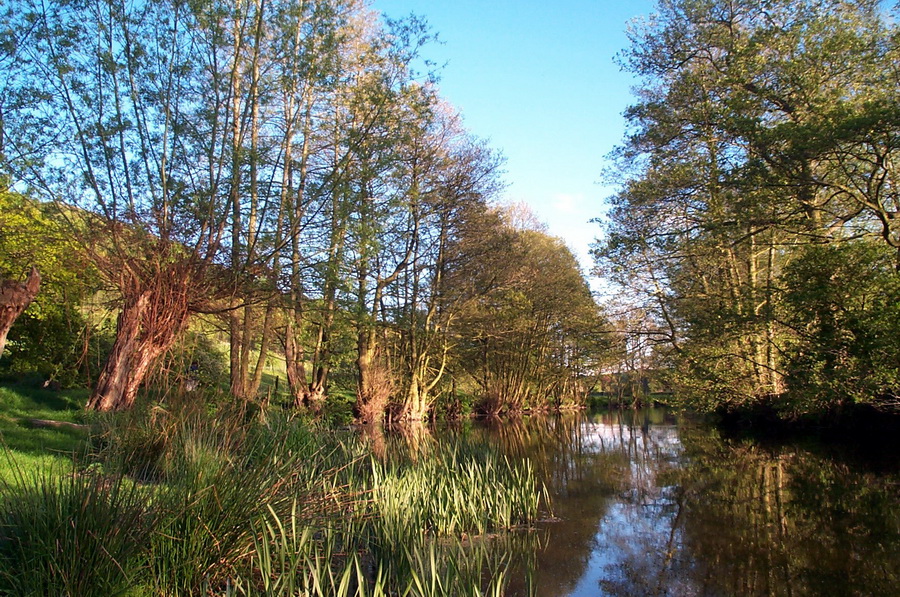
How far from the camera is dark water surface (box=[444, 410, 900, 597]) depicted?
548cm

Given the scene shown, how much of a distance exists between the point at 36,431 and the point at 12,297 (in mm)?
2086

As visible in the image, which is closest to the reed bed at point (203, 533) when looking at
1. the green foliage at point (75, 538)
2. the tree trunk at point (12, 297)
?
the green foliage at point (75, 538)

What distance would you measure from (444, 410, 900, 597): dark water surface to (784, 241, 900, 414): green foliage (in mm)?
1509

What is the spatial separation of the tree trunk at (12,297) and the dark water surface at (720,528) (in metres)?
6.82

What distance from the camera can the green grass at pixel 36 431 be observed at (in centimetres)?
604

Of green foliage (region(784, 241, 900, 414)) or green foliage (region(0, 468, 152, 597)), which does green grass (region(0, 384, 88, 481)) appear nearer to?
green foliage (region(0, 468, 152, 597))

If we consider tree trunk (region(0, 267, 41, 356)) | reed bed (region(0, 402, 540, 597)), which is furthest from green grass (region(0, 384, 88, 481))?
tree trunk (region(0, 267, 41, 356))

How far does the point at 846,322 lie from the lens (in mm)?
11781

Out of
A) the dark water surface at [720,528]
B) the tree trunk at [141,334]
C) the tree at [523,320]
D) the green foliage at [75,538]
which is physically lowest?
the dark water surface at [720,528]

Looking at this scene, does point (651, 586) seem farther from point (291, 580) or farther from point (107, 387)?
point (107, 387)

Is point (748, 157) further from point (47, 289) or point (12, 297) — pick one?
point (47, 289)

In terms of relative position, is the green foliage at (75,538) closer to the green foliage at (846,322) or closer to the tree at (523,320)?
the green foliage at (846,322)

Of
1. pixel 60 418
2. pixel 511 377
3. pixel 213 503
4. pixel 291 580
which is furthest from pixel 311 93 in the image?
pixel 511 377

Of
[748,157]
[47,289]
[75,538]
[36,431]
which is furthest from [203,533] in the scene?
[47,289]
